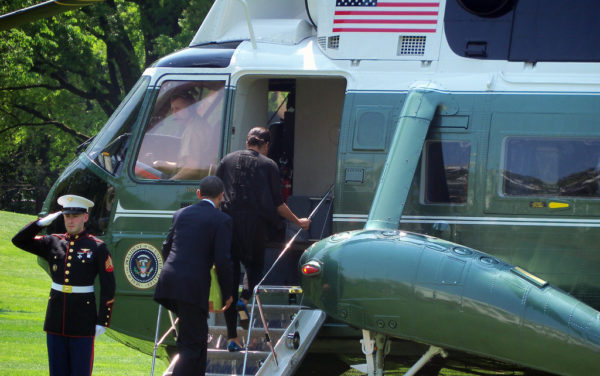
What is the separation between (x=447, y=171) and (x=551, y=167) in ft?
2.84

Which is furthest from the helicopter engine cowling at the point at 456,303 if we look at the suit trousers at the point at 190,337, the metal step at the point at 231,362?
the suit trousers at the point at 190,337

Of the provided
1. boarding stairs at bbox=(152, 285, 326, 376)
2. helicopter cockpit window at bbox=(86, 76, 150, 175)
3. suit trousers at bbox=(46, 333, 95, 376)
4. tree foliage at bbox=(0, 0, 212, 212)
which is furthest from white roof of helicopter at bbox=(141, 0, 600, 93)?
tree foliage at bbox=(0, 0, 212, 212)

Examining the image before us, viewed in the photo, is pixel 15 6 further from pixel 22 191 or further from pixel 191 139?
pixel 22 191

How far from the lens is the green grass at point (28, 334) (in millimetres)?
11219

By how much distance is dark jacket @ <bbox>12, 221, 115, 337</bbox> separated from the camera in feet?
20.3

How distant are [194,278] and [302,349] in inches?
47.3

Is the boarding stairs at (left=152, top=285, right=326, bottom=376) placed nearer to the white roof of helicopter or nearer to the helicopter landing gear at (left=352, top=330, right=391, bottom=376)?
the helicopter landing gear at (left=352, top=330, right=391, bottom=376)

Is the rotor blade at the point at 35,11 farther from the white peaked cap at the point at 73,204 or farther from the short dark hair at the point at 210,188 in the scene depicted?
the short dark hair at the point at 210,188

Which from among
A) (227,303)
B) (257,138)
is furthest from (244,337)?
(257,138)

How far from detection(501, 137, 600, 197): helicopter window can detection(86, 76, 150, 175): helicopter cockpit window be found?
11.4 ft

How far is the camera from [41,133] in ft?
100.0

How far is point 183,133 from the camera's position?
25.6ft

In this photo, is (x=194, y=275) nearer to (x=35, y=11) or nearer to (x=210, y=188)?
(x=210, y=188)

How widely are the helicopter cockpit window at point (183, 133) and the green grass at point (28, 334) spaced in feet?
13.0
